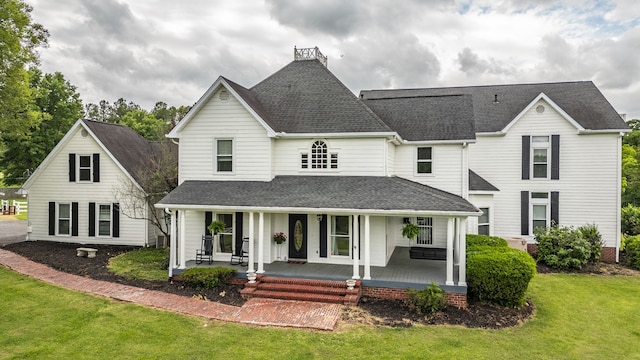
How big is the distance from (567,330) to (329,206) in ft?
25.2

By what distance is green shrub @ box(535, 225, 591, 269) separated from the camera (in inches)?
641

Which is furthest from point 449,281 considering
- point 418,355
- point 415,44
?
point 415,44

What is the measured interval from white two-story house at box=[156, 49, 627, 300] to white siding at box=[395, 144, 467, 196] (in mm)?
47

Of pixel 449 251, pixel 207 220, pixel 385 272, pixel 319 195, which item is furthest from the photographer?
pixel 207 220

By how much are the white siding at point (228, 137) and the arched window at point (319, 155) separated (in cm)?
185

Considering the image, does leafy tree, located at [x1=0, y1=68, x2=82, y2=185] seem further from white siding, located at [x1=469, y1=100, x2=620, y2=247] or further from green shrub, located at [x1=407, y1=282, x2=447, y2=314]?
white siding, located at [x1=469, y1=100, x2=620, y2=247]

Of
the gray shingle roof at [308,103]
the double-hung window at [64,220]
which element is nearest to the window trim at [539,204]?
the gray shingle roof at [308,103]

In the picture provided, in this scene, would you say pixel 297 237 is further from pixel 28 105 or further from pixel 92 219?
pixel 28 105

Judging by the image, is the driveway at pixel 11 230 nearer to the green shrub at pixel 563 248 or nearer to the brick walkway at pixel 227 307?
the brick walkway at pixel 227 307

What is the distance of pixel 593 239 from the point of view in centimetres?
1741

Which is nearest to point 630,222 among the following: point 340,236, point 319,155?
point 340,236

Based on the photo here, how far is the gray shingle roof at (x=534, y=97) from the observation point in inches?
720

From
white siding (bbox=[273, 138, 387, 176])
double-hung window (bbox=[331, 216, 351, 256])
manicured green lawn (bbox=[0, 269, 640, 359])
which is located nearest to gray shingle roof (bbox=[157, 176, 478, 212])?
white siding (bbox=[273, 138, 387, 176])

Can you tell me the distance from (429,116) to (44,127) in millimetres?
34955
